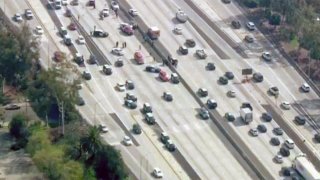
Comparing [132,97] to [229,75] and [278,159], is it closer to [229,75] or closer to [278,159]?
[229,75]

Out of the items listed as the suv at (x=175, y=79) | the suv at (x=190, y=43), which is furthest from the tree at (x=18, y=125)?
the suv at (x=190, y=43)

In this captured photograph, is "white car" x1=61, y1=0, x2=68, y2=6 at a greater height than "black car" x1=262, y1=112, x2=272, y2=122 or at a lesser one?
greater

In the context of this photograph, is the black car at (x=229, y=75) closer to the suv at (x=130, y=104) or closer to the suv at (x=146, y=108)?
the suv at (x=146, y=108)

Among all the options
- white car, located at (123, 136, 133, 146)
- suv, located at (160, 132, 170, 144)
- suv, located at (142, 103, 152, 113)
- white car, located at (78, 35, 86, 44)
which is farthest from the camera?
white car, located at (78, 35, 86, 44)

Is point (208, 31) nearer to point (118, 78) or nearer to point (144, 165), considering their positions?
point (118, 78)

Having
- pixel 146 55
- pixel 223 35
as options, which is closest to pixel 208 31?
pixel 223 35

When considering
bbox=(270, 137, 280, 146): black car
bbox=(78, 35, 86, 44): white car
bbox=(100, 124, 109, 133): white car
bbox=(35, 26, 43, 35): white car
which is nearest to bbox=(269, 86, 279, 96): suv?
bbox=(270, 137, 280, 146): black car

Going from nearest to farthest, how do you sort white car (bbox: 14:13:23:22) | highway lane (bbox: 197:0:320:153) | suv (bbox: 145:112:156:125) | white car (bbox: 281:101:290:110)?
suv (bbox: 145:112:156:125), highway lane (bbox: 197:0:320:153), white car (bbox: 281:101:290:110), white car (bbox: 14:13:23:22)

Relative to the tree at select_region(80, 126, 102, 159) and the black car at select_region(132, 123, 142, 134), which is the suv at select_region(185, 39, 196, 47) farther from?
the tree at select_region(80, 126, 102, 159)

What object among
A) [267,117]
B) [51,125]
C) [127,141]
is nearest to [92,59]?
[51,125]
